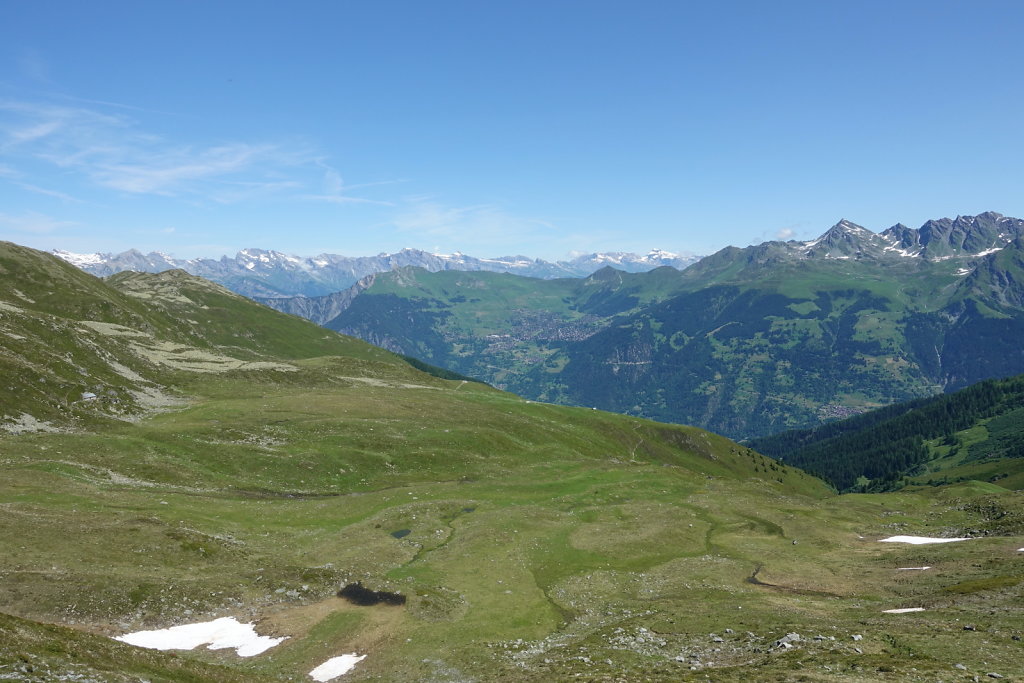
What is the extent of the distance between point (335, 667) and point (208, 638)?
1020 cm

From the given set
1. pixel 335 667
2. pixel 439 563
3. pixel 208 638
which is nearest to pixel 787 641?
pixel 335 667

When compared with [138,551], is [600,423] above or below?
below

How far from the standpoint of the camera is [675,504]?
284ft

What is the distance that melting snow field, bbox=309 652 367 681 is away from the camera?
38.1 m

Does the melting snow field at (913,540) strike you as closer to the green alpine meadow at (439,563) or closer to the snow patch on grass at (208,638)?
the green alpine meadow at (439,563)

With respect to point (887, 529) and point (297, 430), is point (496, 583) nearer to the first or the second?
point (887, 529)

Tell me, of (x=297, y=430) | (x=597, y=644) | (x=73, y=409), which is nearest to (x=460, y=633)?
(x=597, y=644)

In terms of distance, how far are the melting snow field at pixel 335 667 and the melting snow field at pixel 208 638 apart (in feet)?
16.2

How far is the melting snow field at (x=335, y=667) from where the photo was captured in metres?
38.1

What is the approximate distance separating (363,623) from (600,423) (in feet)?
509

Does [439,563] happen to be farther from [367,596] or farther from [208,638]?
[208,638]

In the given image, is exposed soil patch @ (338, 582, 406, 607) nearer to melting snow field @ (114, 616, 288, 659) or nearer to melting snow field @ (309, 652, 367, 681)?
melting snow field @ (114, 616, 288, 659)

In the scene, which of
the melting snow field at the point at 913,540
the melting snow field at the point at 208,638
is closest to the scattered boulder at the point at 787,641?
the melting snow field at the point at 208,638

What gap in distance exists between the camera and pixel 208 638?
138ft
